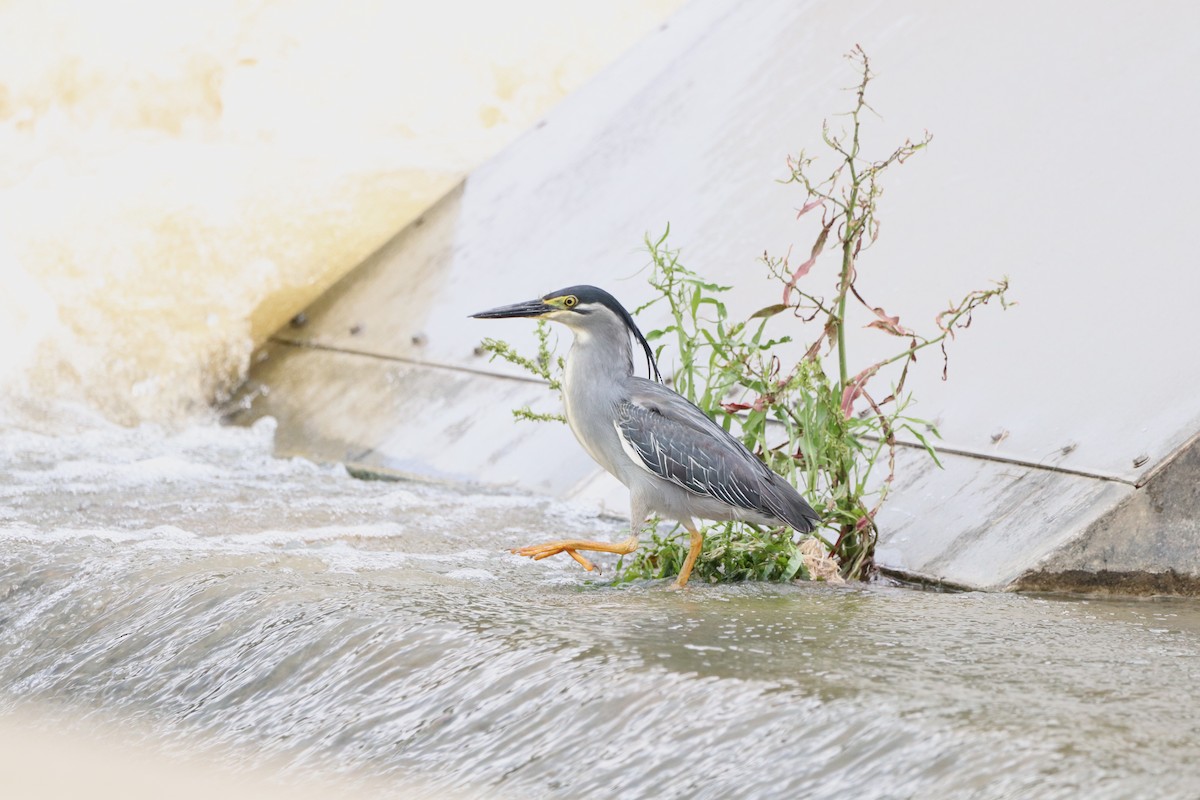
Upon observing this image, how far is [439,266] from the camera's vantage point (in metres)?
8.45

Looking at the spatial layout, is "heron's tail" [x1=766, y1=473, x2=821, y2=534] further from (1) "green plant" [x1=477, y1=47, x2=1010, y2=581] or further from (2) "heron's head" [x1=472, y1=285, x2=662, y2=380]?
(2) "heron's head" [x1=472, y1=285, x2=662, y2=380]

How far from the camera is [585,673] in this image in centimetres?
316

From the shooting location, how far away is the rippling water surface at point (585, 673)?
2.73 metres

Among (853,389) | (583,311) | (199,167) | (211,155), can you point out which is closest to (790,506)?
(853,389)

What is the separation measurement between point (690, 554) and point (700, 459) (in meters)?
0.32

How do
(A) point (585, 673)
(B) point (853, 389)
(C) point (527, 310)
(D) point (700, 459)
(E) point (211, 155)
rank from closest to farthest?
(A) point (585, 673)
(D) point (700, 459)
(C) point (527, 310)
(B) point (853, 389)
(E) point (211, 155)

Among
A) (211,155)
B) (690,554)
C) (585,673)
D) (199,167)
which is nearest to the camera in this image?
(585,673)

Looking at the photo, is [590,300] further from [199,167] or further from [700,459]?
[199,167]

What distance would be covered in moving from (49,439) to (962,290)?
4535 millimetres

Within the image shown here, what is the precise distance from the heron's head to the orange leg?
587 mm

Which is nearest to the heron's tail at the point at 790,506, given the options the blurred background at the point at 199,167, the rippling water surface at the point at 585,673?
the rippling water surface at the point at 585,673

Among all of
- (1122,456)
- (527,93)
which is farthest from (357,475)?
(527,93)

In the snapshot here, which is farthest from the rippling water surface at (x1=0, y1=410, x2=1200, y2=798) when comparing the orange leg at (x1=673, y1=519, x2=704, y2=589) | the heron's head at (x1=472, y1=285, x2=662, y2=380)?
the heron's head at (x1=472, y1=285, x2=662, y2=380)

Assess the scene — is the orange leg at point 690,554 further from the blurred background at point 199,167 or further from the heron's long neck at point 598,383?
the blurred background at point 199,167
